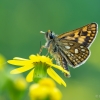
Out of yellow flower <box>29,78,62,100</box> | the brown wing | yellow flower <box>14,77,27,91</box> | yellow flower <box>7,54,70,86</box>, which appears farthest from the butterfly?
yellow flower <box>29,78,62,100</box>

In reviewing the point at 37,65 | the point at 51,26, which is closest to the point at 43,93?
the point at 37,65

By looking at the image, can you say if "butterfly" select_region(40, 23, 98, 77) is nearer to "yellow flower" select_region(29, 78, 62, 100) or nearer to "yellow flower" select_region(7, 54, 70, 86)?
"yellow flower" select_region(7, 54, 70, 86)

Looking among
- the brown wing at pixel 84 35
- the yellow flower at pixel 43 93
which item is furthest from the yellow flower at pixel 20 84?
the brown wing at pixel 84 35

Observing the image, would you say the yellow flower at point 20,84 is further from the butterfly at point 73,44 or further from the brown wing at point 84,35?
the brown wing at point 84,35

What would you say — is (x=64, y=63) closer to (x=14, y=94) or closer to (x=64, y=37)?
(x=64, y=37)

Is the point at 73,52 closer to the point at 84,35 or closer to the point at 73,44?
the point at 73,44

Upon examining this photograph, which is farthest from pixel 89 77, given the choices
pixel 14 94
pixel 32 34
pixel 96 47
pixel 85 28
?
pixel 14 94
